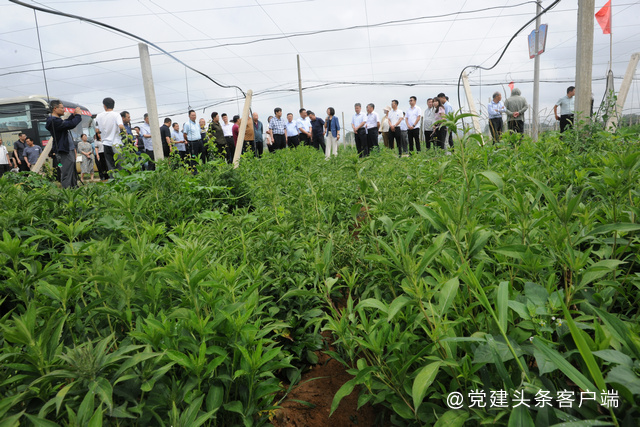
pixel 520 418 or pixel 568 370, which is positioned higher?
pixel 568 370

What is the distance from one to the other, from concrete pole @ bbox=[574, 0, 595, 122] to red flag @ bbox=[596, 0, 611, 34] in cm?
596

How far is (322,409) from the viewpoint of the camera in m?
1.66

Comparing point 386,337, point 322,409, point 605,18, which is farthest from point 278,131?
point 386,337

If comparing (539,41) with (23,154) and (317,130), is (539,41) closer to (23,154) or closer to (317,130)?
(317,130)

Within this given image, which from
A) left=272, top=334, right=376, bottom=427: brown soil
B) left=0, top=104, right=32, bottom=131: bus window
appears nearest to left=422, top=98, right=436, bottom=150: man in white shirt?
left=272, top=334, right=376, bottom=427: brown soil

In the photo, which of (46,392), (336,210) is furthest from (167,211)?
(46,392)

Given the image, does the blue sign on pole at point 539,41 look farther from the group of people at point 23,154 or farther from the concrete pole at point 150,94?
the group of people at point 23,154

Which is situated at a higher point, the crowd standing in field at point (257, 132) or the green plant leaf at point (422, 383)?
the crowd standing in field at point (257, 132)

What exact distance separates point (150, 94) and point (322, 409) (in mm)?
7187

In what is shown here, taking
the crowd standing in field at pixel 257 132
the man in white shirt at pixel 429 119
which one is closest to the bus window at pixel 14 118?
the crowd standing in field at pixel 257 132

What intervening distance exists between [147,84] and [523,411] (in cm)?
785

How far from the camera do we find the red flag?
30.7 ft

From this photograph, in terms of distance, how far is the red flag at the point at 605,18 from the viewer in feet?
30.7

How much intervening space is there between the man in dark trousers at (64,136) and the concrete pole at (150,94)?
149 centimetres
